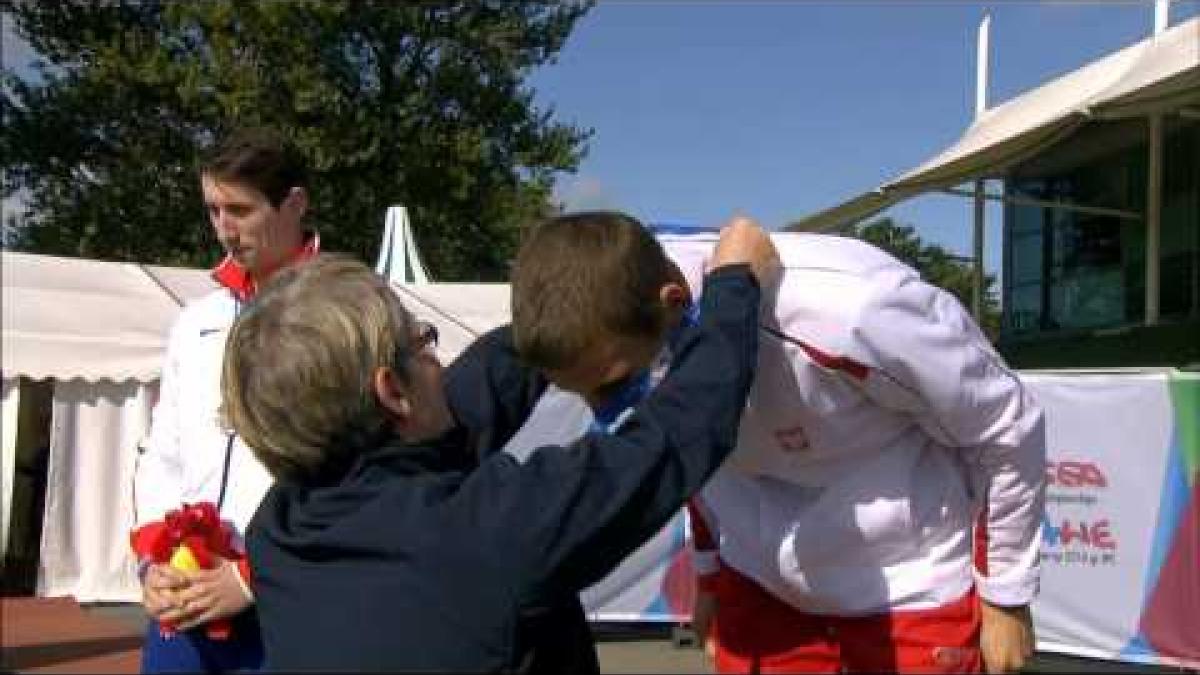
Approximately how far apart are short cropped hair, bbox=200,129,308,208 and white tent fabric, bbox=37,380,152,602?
9.91 m

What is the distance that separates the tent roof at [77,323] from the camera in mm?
11797

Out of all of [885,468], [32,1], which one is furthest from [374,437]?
[32,1]

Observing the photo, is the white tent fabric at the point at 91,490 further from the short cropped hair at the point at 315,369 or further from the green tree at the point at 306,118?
the green tree at the point at 306,118

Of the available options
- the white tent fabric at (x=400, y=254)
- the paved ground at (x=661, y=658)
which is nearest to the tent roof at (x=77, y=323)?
the white tent fabric at (x=400, y=254)

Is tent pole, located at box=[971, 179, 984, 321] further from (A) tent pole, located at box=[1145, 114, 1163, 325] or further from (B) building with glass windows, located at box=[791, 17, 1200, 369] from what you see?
(A) tent pole, located at box=[1145, 114, 1163, 325]

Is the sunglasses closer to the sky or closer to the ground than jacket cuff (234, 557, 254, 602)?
closer to the sky

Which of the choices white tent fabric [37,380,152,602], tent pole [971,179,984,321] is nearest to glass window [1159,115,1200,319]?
tent pole [971,179,984,321]

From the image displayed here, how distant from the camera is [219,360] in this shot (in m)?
2.62

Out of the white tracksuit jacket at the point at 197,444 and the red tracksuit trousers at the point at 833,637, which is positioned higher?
the white tracksuit jacket at the point at 197,444

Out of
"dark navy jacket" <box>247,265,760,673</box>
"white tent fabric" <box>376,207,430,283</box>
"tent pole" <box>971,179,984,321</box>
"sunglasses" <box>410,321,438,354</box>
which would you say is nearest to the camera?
"dark navy jacket" <box>247,265,760,673</box>

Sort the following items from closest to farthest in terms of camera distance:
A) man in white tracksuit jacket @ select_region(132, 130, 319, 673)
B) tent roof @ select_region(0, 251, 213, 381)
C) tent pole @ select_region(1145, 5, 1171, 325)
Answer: man in white tracksuit jacket @ select_region(132, 130, 319, 673) < tent roof @ select_region(0, 251, 213, 381) < tent pole @ select_region(1145, 5, 1171, 325)

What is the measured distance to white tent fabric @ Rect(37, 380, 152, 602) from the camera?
12227 mm

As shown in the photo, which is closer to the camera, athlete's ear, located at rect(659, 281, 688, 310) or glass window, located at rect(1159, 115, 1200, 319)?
athlete's ear, located at rect(659, 281, 688, 310)

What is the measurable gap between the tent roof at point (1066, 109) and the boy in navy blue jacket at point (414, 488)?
14.2 m
